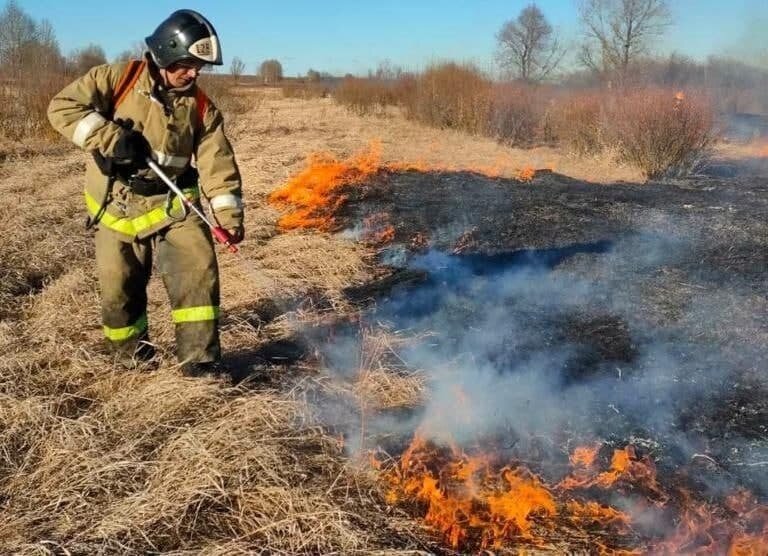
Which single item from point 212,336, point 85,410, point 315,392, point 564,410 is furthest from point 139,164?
point 564,410

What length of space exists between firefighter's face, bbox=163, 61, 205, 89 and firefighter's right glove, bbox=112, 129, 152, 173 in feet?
1.03

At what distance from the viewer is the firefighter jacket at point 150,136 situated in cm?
308

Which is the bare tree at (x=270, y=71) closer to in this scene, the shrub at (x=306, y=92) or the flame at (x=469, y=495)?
the shrub at (x=306, y=92)

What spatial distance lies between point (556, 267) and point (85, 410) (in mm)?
3816

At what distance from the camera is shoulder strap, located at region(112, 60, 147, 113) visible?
3195 millimetres

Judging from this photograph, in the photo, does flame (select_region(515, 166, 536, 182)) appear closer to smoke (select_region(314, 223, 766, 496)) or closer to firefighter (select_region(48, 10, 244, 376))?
smoke (select_region(314, 223, 766, 496))

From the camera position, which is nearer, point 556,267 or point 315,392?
point 315,392

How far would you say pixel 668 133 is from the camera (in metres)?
10.8

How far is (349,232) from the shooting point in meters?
7.05

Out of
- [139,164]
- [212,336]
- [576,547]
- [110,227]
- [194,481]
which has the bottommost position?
[576,547]

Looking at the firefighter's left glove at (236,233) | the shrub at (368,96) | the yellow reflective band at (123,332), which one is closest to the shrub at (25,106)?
the shrub at (368,96)

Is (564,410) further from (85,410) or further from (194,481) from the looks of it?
(85,410)

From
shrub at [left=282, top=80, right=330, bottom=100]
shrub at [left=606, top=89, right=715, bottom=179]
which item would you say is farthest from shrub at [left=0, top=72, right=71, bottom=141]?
shrub at [left=282, top=80, right=330, bottom=100]

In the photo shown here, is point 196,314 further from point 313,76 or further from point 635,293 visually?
point 313,76
